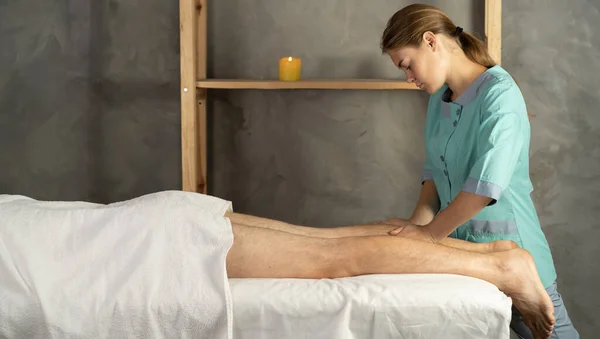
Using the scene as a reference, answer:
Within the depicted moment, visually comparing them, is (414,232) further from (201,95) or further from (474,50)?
(201,95)

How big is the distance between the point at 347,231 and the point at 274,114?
0.93m

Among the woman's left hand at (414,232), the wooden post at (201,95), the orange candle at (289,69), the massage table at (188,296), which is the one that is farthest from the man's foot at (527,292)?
the wooden post at (201,95)

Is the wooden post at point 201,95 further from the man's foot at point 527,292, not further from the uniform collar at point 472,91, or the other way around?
the man's foot at point 527,292

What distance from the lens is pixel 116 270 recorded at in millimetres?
1752

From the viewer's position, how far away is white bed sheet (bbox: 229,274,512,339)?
5.38ft

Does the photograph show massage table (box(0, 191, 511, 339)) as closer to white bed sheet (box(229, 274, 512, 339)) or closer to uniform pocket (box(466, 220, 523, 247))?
A: white bed sheet (box(229, 274, 512, 339))

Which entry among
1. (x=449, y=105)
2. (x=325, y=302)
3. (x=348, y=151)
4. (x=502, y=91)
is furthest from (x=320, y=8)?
(x=325, y=302)

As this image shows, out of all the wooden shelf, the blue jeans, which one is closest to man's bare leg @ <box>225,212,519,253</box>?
the blue jeans

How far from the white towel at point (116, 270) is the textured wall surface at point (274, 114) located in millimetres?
1084

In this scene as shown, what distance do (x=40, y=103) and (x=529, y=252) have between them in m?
1.94

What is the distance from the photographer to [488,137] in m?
1.97

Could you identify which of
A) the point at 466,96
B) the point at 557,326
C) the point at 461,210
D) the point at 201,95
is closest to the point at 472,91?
the point at 466,96

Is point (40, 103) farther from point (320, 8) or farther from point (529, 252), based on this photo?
point (529, 252)

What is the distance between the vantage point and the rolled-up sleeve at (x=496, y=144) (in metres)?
1.93
